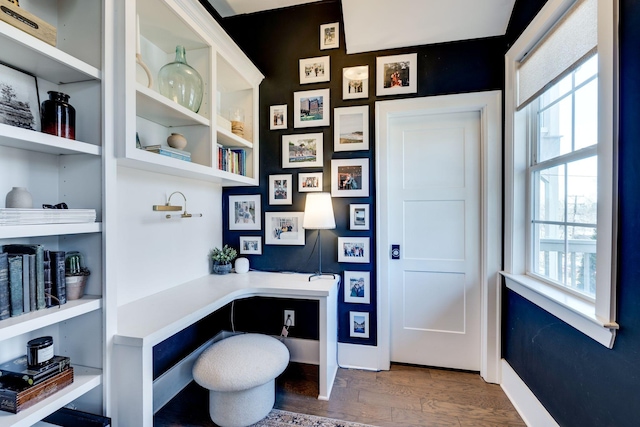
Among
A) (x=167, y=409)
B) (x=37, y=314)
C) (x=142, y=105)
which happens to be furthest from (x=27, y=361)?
(x=142, y=105)

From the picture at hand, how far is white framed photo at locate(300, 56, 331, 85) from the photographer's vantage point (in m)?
2.20

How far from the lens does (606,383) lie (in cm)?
108

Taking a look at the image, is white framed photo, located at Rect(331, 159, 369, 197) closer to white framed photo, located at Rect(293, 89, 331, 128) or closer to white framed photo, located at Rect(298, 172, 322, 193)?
white framed photo, located at Rect(298, 172, 322, 193)

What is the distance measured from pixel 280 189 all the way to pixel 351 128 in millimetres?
740

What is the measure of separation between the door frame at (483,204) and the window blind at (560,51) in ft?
0.83

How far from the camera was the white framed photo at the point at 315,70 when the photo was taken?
220 centimetres

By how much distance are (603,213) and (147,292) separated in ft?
7.28

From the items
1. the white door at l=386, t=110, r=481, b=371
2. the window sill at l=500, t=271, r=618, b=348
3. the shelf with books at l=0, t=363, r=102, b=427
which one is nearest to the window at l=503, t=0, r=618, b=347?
the window sill at l=500, t=271, r=618, b=348

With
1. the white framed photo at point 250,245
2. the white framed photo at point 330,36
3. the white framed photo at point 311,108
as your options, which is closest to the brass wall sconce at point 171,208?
the white framed photo at point 250,245

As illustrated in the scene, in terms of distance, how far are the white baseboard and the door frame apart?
10 cm

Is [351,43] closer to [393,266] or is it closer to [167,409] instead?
[393,266]

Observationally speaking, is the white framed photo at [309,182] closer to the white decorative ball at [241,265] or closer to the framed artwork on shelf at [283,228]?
the framed artwork on shelf at [283,228]

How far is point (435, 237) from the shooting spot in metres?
2.16

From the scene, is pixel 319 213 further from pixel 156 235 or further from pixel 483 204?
pixel 483 204
